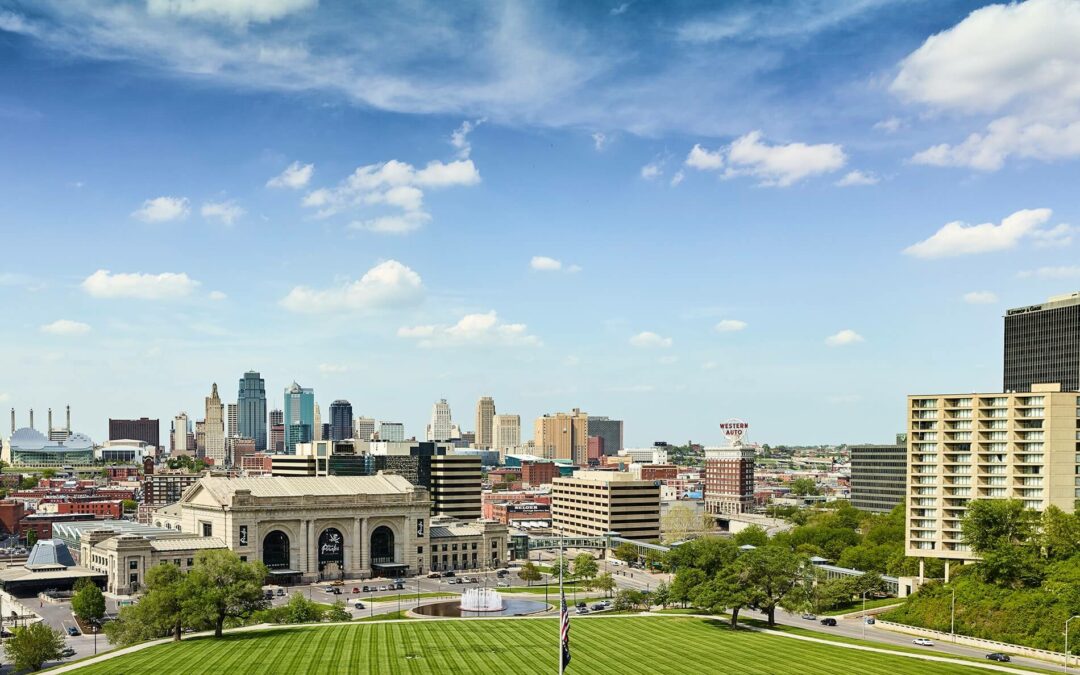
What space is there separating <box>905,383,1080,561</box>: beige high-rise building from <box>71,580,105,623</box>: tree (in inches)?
4069

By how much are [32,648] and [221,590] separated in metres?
18.3

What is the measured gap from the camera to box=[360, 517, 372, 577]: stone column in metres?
184

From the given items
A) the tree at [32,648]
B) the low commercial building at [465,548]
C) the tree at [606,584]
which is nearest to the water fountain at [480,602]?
the tree at [606,584]

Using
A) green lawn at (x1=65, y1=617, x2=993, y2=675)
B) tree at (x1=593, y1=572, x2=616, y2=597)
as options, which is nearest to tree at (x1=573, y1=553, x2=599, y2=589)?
tree at (x1=593, y1=572, x2=616, y2=597)

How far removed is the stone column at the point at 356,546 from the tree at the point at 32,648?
8053 cm

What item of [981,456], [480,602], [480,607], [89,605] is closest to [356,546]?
[480,602]

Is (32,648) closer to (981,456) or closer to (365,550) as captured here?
(365,550)

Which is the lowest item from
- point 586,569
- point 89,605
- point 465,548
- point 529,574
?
point 465,548

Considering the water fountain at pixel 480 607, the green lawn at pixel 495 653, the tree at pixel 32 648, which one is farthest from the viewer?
the water fountain at pixel 480 607

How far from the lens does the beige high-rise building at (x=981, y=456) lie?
126938mm

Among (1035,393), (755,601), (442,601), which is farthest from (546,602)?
(1035,393)

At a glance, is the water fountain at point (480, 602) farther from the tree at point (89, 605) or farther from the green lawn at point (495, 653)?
the tree at point (89, 605)

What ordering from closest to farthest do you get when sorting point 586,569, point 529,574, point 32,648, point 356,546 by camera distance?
point 32,648, point 586,569, point 529,574, point 356,546

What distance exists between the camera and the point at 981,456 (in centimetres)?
13250
